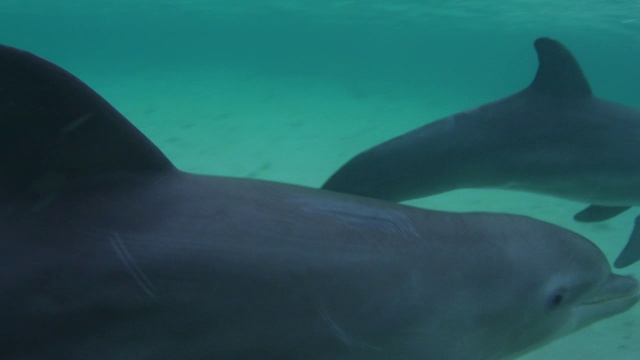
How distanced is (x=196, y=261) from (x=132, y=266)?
0.80ft

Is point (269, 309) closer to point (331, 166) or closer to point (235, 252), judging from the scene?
point (235, 252)

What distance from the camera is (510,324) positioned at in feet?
9.82

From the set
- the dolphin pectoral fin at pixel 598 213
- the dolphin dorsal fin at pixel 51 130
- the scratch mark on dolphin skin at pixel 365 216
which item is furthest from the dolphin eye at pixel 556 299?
the dolphin pectoral fin at pixel 598 213

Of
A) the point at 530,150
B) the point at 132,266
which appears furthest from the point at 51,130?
the point at 530,150

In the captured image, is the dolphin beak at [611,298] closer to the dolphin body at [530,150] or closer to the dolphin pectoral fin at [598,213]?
the dolphin body at [530,150]

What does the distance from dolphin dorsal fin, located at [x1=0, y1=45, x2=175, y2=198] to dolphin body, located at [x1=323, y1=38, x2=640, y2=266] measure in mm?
3211

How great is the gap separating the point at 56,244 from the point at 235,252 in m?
0.70

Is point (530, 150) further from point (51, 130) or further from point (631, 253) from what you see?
point (51, 130)

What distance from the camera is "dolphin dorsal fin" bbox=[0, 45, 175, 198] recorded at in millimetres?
2469

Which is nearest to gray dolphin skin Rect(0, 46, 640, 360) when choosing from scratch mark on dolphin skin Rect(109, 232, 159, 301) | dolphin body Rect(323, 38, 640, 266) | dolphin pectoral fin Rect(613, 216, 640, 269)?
scratch mark on dolphin skin Rect(109, 232, 159, 301)

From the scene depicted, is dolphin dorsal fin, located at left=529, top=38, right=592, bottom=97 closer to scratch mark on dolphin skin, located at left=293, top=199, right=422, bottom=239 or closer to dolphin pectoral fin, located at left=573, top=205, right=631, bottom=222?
dolphin pectoral fin, located at left=573, top=205, right=631, bottom=222

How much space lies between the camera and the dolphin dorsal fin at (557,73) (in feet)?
20.3

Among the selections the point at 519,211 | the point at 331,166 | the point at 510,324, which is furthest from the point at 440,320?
the point at 331,166

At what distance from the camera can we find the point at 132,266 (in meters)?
2.37
